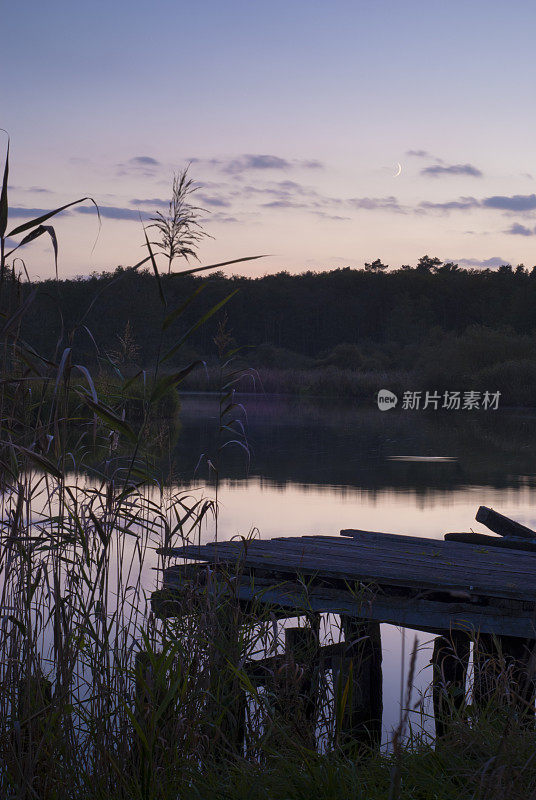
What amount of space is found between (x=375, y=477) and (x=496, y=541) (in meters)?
8.23

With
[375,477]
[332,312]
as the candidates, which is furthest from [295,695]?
[332,312]

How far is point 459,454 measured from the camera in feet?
55.6

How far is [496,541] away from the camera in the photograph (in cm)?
493

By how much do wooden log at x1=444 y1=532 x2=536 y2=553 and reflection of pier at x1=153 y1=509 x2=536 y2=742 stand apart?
676 mm

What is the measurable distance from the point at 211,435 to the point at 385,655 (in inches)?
551

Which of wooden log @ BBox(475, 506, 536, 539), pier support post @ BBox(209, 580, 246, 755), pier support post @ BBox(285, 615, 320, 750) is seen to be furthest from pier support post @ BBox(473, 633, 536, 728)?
wooden log @ BBox(475, 506, 536, 539)

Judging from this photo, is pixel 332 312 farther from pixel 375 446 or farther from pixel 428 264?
pixel 375 446

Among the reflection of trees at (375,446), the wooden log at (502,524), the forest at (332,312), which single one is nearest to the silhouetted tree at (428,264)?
the forest at (332,312)

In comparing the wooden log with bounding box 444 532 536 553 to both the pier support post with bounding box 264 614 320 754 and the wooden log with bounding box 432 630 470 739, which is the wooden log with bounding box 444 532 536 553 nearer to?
the wooden log with bounding box 432 630 470 739

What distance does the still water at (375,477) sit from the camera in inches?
340

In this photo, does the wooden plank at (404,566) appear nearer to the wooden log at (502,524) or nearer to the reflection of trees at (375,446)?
the wooden log at (502,524)

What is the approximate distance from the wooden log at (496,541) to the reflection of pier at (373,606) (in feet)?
2.22

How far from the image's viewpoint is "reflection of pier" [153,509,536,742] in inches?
138

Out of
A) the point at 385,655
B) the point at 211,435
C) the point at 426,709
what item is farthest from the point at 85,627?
the point at 211,435
